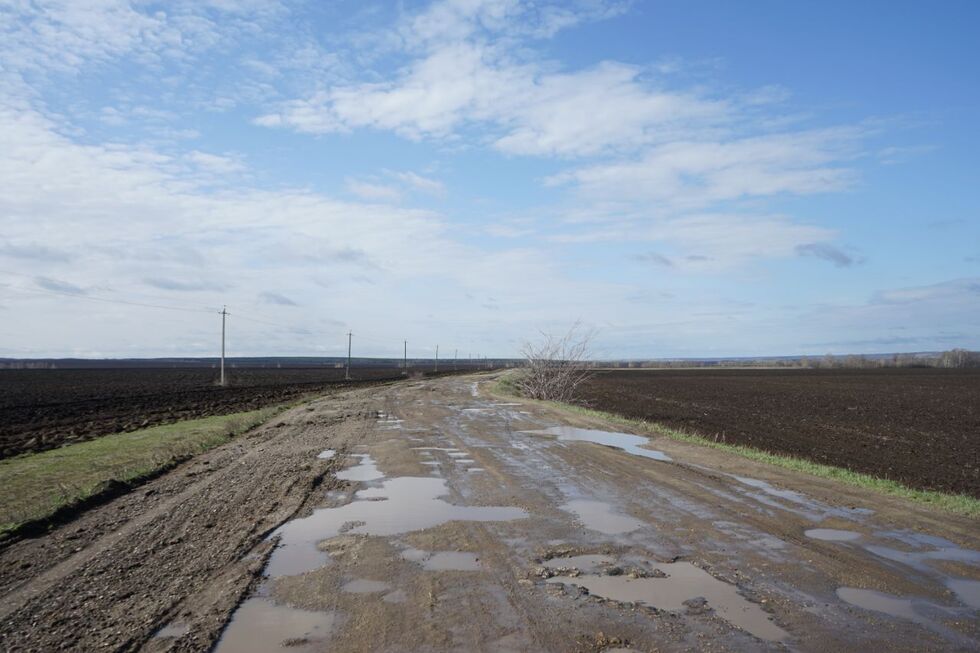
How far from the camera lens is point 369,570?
22.5 feet

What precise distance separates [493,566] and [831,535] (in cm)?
440

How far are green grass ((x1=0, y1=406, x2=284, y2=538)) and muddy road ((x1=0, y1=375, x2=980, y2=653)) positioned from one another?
68 cm

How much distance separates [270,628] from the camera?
211 inches

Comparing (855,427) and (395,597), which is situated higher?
(395,597)

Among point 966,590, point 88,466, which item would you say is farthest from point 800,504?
point 88,466

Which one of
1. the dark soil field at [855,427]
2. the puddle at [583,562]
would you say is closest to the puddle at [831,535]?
the puddle at [583,562]

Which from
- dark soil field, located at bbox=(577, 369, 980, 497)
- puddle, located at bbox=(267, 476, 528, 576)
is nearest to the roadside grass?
dark soil field, located at bbox=(577, 369, 980, 497)

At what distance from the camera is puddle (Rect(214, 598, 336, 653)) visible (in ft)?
16.5

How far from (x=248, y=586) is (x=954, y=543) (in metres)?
7.89

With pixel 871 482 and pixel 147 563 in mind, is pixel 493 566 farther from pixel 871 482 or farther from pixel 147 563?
pixel 871 482

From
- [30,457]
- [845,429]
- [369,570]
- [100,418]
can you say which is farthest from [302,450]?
[845,429]

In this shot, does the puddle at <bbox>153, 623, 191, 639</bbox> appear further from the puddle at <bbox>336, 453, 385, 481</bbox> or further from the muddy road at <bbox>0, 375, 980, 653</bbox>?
the puddle at <bbox>336, 453, 385, 481</bbox>

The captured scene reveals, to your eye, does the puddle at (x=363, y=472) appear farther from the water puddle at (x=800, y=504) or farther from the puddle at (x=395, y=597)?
the water puddle at (x=800, y=504)

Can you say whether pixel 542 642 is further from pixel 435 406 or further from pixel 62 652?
pixel 435 406
